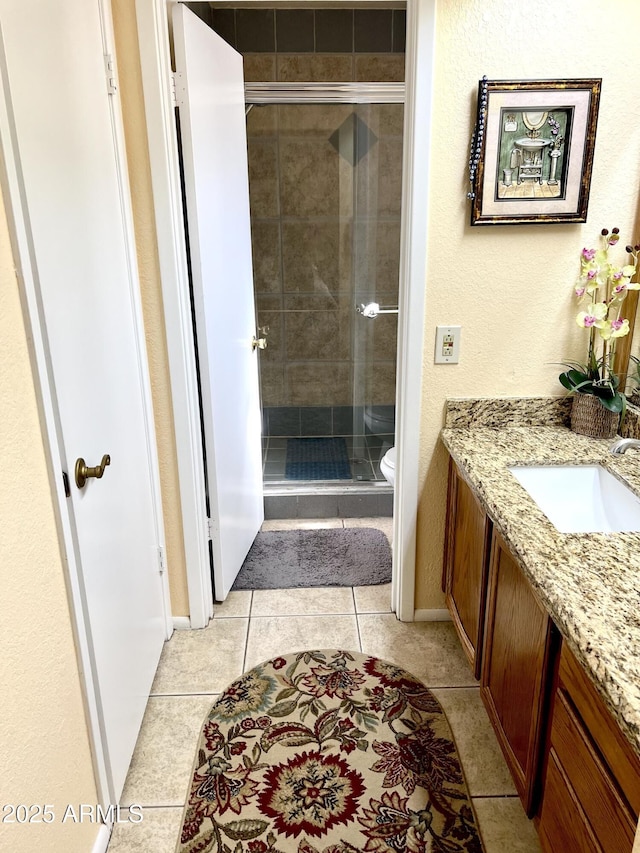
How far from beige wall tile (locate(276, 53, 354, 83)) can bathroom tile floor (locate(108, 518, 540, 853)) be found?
2.85 metres

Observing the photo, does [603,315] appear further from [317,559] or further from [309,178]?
[309,178]

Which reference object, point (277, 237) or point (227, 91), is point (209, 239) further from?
point (277, 237)

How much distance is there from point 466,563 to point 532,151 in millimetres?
1294

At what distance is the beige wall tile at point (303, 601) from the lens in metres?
2.46

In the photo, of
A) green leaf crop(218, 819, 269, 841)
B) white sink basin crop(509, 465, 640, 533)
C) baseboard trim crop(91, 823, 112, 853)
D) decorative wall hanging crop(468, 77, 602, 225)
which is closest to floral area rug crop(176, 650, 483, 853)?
green leaf crop(218, 819, 269, 841)

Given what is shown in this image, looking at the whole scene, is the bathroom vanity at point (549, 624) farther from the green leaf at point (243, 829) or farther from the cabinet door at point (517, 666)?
the green leaf at point (243, 829)

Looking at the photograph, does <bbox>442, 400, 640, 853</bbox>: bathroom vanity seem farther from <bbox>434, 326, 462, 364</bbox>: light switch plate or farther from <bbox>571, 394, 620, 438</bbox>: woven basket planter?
<bbox>434, 326, 462, 364</bbox>: light switch plate

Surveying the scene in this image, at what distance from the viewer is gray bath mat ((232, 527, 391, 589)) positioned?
8.77ft

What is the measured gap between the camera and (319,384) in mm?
4184

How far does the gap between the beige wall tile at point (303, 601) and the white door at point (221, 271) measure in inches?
6.6

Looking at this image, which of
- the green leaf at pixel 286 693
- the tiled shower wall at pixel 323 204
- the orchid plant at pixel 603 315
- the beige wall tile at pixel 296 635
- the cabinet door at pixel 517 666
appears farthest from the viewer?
the tiled shower wall at pixel 323 204

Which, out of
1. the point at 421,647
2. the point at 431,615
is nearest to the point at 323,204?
the point at 431,615

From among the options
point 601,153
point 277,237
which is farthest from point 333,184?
point 601,153

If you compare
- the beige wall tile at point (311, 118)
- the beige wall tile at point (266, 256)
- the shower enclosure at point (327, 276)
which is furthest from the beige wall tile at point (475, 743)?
the beige wall tile at point (311, 118)
